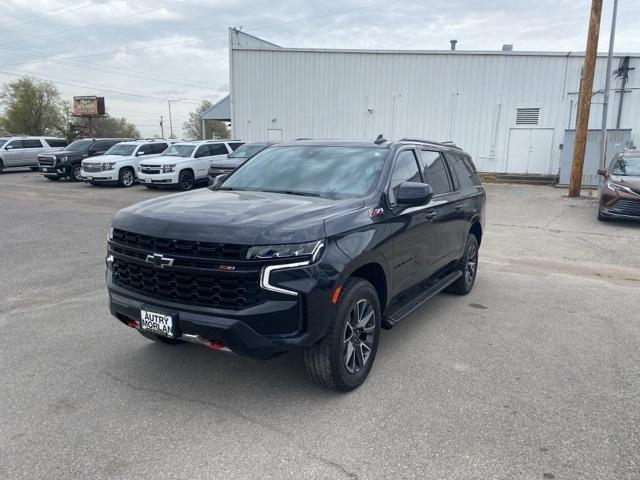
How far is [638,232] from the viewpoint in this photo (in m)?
11.2

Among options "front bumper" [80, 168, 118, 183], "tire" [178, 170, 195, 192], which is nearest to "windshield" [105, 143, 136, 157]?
"front bumper" [80, 168, 118, 183]

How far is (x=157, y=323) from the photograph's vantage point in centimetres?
343

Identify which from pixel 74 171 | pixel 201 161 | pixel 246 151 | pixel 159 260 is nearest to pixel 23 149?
pixel 74 171

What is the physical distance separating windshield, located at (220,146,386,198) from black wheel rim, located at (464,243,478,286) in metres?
2.36

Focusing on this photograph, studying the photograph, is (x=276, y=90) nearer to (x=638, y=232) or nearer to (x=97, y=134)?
(x=638, y=232)

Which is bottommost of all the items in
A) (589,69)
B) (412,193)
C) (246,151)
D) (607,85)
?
(246,151)

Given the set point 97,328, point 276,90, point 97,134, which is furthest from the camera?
point 97,134

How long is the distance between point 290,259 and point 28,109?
6636cm

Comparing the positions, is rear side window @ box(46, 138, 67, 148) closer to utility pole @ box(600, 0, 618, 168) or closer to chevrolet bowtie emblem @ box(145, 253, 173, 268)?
utility pole @ box(600, 0, 618, 168)

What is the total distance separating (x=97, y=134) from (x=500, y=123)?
59.5 m

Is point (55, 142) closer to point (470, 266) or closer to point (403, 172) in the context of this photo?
point (470, 266)

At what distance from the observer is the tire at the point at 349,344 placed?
3479 millimetres

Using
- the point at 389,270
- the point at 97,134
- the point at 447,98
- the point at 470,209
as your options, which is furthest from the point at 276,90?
the point at 97,134

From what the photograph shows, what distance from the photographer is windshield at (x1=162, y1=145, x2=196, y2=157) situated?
18956mm
